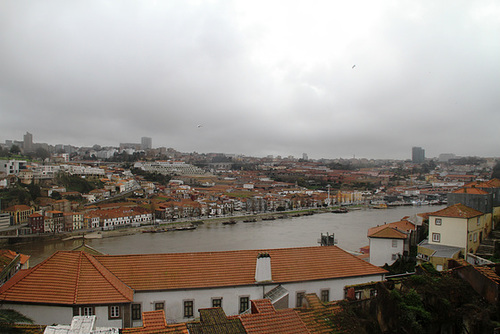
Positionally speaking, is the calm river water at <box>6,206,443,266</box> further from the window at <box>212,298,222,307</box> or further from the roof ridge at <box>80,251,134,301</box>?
the roof ridge at <box>80,251,134,301</box>

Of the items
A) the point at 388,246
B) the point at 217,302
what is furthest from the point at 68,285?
the point at 388,246

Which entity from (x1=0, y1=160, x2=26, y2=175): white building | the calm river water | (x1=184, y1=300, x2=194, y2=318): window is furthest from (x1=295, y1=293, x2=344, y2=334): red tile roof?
(x1=0, y1=160, x2=26, y2=175): white building

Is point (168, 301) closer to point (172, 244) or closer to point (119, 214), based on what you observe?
point (172, 244)

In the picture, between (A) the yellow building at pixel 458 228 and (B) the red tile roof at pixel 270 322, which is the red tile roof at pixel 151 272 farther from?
(A) the yellow building at pixel 458 228

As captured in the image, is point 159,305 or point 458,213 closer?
point 159,305

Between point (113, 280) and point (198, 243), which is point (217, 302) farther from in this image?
point (198, 243)

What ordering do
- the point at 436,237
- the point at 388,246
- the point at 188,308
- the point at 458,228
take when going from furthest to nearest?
the point at 388,246
the point at 436,237
the point at 458,228
the point at 188,308

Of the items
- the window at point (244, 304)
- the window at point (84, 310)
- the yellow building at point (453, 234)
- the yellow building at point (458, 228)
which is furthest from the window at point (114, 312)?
the yellow building at point (458, 228)
